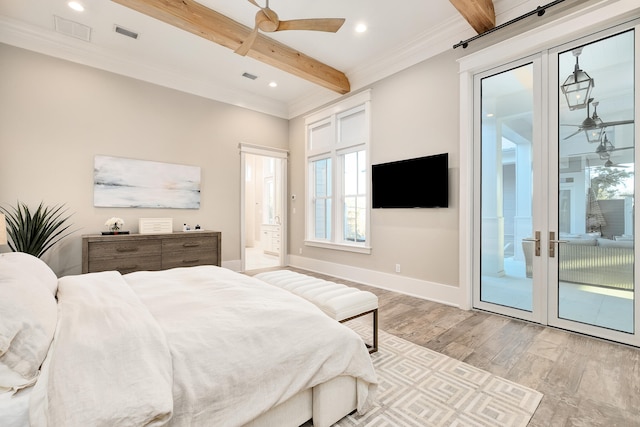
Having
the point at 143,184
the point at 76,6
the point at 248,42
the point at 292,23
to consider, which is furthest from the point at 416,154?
the point at 76,6

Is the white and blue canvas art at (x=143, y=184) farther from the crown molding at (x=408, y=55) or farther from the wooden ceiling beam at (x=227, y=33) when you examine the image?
the crown molding at (x=408, y=55)

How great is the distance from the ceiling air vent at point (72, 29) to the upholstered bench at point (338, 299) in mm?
3987

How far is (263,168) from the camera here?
8.73m

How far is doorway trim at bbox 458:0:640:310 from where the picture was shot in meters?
2.56

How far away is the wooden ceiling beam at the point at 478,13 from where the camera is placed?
278cm

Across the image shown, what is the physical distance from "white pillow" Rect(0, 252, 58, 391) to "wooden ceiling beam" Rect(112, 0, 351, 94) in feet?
9.14

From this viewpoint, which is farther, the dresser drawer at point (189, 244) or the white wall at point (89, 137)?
the dresser drawer at point (189, 244)

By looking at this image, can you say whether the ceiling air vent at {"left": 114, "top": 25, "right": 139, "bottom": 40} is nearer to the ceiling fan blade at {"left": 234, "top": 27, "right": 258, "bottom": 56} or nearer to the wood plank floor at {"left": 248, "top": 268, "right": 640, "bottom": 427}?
the ceiling fan blade at {"left": 234, "top": 27, "right": 258, "bottom": 56}

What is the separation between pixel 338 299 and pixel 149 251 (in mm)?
3141

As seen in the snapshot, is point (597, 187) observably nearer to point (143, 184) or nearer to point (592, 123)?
point (592, 123)

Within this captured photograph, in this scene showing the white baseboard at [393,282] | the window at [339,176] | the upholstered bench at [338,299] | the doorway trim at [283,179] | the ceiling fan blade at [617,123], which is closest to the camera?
the upholstered bench at [338,299]

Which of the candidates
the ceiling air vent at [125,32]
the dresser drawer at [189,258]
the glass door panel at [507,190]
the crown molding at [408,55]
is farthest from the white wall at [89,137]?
the glass door panel at [507,190]

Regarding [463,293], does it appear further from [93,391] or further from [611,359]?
[93,391]

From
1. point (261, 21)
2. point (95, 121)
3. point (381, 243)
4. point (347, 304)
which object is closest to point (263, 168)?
point (95, 121)
